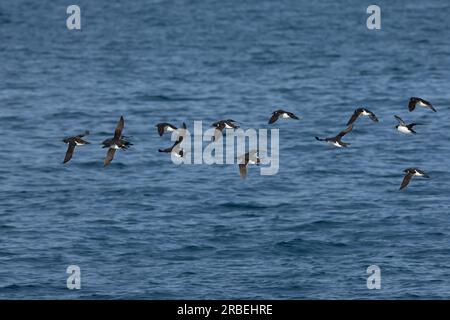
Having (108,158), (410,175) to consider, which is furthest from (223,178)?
(108,158)

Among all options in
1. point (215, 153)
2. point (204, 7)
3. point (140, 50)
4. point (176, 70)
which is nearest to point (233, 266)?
point (215, 153)

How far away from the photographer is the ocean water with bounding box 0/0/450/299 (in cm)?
4191

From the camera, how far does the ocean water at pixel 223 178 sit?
41.9 metres

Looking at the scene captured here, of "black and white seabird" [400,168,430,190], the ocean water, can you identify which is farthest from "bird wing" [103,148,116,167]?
"black and white seabird" [400,168,430,190]

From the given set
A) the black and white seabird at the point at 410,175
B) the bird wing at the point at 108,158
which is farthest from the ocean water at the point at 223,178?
the bird wing at the point at 108,158

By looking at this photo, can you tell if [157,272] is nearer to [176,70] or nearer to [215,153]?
[215,153]

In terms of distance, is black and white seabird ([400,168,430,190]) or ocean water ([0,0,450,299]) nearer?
black and white seabird ([400,168,430,190])

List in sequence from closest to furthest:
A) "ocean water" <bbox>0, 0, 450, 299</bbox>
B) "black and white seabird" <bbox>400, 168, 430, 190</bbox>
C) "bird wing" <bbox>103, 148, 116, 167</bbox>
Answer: "bird wing" <bbox>103, 148, 116, 167</bbox> < "black and white seabird" <bbox>400, 168, 430, 190</bbox> < "ocean water" <bbox>0, 0, 450, 299</bbox>

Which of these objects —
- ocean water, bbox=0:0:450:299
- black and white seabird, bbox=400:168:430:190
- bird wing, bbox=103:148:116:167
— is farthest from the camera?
ocean water, bbox=0:0:450:299

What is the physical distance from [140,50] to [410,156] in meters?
43.3

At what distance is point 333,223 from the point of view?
47.0 meters

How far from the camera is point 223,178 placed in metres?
53.9

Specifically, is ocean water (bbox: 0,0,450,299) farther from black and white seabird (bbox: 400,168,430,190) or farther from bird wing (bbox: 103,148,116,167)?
bird wing (bbox: 103,148,116,167)
